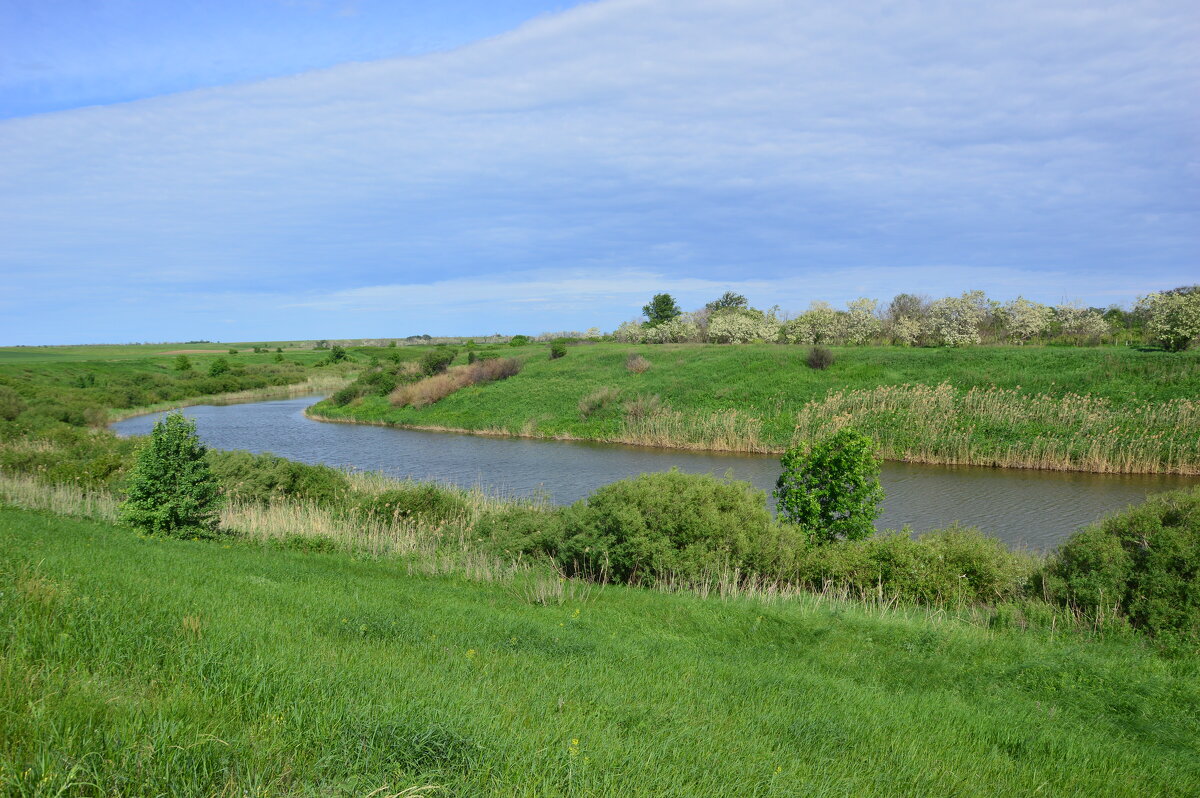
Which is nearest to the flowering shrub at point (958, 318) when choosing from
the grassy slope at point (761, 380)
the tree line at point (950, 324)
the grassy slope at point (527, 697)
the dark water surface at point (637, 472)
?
the tree line at point (950, 324)

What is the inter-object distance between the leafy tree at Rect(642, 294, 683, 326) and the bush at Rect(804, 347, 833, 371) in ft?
137

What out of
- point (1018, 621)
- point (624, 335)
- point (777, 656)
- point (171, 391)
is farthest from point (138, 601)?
point (624, 335)

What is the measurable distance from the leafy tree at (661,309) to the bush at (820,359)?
137 feet

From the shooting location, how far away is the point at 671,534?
12.2 metres

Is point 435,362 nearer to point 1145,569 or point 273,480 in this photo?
point 273,480

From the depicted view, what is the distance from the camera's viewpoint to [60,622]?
15.7 feet

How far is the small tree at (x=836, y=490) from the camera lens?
1314 centimetres

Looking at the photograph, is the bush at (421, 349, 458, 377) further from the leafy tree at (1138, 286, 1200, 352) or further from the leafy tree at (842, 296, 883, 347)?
the leafy tree at (1138, 286, 1200, 352)

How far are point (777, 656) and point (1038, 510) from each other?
16961 mm

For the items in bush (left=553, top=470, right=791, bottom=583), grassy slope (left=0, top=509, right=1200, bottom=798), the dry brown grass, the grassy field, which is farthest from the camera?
the dry brown grass

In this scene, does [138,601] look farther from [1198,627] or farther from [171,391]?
[171,391]

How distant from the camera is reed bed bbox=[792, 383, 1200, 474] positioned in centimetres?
2664

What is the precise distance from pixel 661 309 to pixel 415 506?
73341mm

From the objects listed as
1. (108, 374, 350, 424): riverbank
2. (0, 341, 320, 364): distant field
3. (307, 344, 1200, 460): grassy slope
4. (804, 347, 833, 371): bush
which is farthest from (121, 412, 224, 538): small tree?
(0, 341, 320, 364): distant field
